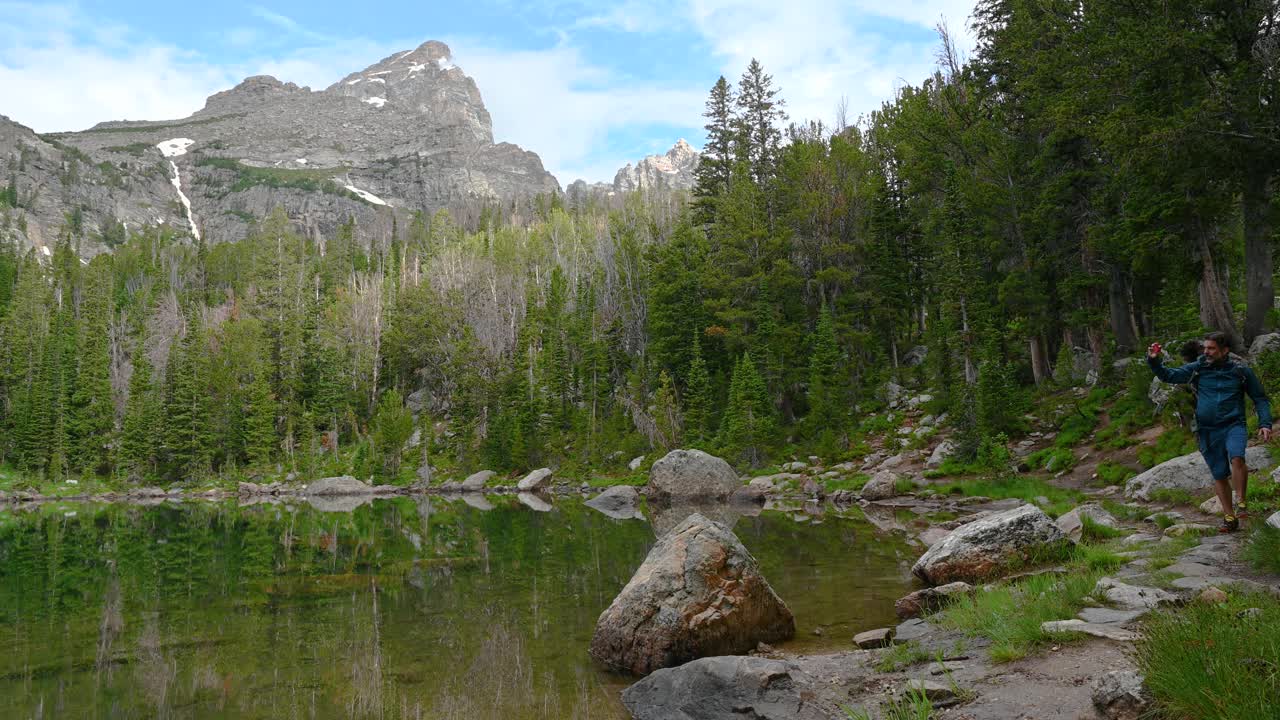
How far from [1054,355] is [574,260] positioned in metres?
52.5

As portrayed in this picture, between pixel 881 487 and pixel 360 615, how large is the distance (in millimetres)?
20051

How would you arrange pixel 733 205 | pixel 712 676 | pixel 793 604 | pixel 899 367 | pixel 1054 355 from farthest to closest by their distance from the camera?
1. pixel 733 205
2. pixel 899 367
3. pixel 1054 355
4. pixel 793 604
5. pixel 712 676

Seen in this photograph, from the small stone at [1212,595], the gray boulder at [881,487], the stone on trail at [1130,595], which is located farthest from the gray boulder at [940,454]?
the small stone at [1212,595]

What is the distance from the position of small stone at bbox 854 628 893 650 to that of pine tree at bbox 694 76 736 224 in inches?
1801

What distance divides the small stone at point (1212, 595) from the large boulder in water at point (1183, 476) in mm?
9254

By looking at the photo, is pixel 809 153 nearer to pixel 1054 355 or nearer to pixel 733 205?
pixel 733 205

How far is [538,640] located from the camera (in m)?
9.75

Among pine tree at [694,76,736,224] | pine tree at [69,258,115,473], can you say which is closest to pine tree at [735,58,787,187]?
pine tree at [694,76,736,224]

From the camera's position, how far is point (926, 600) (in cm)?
979

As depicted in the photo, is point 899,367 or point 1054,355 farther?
point 899,367

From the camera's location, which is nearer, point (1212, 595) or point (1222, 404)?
point (1212, 595)

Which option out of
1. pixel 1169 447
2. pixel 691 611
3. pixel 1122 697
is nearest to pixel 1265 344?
pixel 1169 447

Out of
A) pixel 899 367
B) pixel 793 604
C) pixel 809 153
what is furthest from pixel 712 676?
pixel 809 153

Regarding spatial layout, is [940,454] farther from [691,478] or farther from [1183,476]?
[1183,476]
